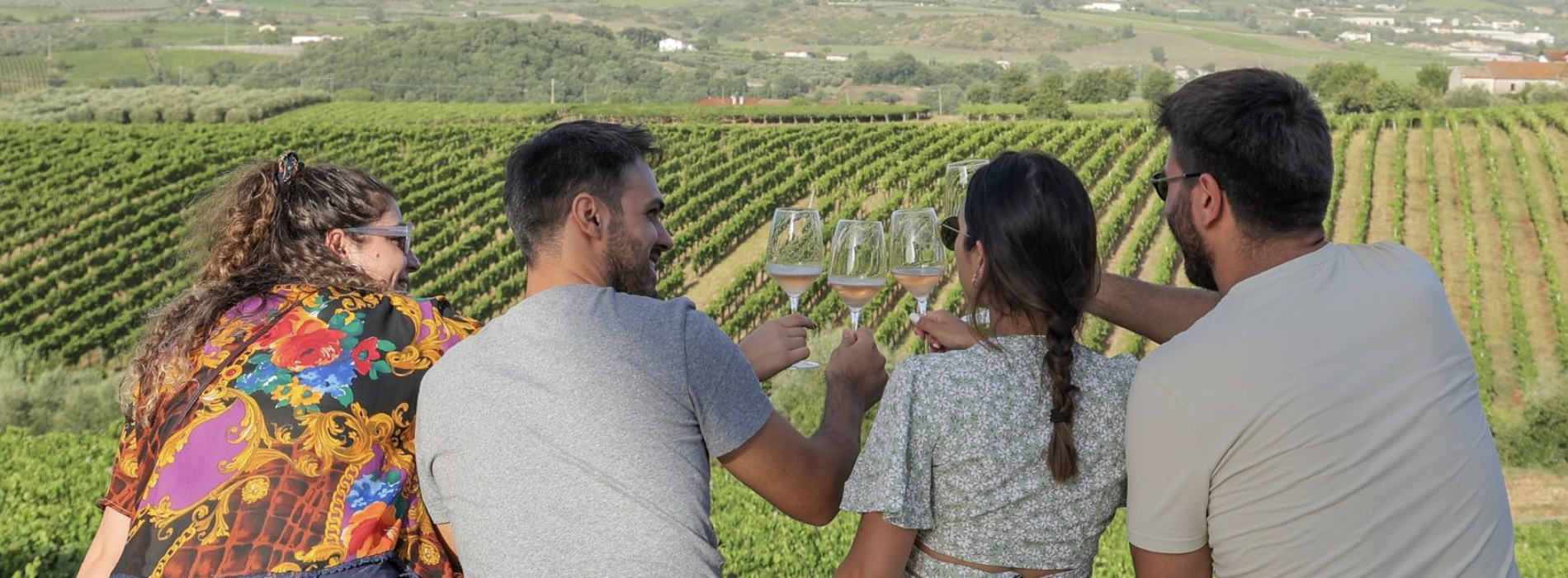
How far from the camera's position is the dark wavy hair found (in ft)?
6.66

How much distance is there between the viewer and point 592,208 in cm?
220

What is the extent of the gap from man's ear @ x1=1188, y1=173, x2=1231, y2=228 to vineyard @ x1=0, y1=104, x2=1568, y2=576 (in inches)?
527

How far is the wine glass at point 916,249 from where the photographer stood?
90.7 inches

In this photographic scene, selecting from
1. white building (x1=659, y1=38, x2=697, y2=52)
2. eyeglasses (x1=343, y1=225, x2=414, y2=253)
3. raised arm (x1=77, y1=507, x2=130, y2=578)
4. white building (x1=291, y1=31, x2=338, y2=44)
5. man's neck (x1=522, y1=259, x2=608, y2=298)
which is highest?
man's neck (x1=522, y1=259, x2=608, y2=298)

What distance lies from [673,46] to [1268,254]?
430 feet

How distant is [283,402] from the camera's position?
232cm

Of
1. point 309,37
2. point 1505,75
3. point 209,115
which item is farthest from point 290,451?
point 309,37

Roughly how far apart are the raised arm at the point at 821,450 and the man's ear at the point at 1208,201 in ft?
1.88

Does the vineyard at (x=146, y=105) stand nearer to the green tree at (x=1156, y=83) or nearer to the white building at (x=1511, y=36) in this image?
the green tree at (x=1156, y=83)

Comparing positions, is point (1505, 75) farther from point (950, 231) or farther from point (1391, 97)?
point (950, 231)

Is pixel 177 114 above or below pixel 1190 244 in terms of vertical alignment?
below

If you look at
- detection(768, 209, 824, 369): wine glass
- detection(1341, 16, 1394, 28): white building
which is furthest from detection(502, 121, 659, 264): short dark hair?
detection(1341, 16, 1394, 28): white building

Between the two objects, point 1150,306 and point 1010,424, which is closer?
point 1010,424

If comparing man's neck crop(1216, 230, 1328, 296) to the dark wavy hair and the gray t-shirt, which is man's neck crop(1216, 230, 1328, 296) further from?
the gray t-shirt
